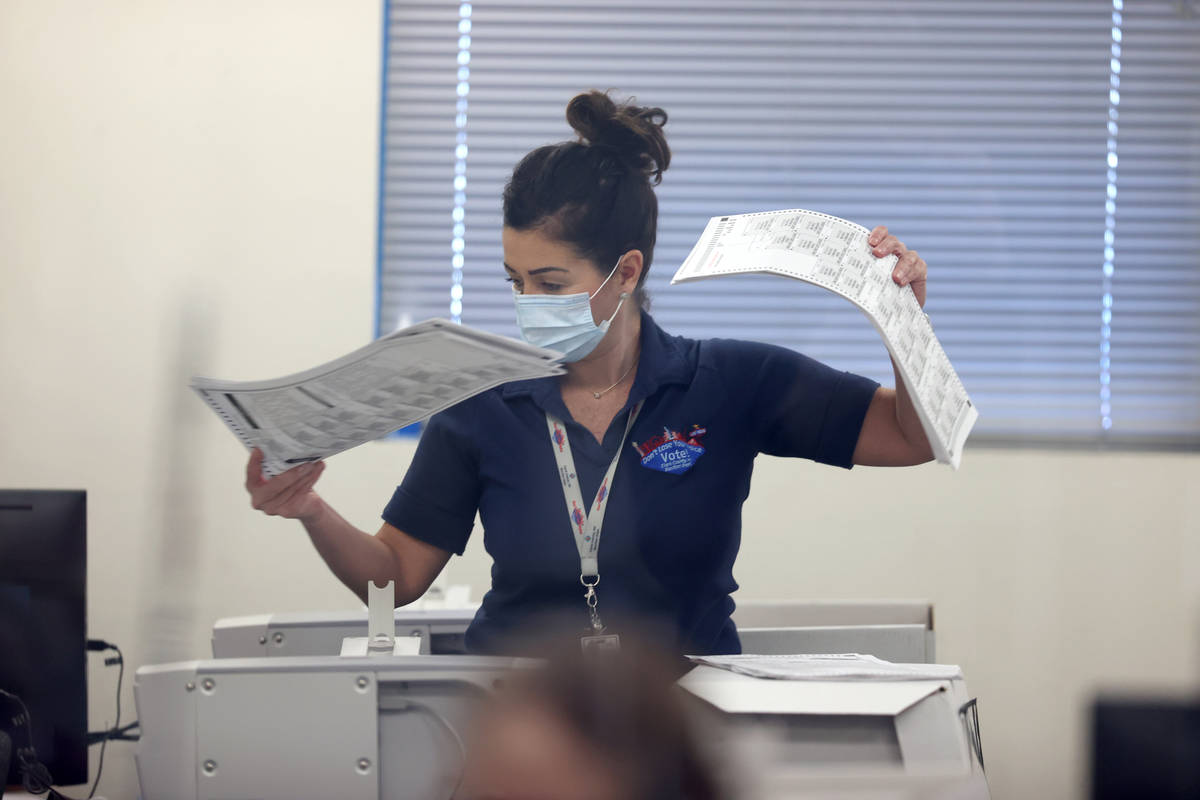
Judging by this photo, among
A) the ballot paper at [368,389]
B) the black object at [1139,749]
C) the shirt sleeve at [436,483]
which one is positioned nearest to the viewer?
the black object at [1139,749]

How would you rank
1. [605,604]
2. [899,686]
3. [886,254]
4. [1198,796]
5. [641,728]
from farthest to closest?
1. [605,604]
2. [886,254]
3. [899,686]
4. [641,728]
5. [1198,796]

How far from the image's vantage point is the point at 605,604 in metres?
1.39

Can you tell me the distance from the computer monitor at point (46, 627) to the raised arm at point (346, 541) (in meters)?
0.20

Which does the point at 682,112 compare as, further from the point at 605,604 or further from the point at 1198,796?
the point at 1198,796

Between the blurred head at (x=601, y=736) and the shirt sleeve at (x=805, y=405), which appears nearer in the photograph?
the blurred head at (x=601, y=736)

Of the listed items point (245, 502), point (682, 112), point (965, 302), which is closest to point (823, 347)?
point (965, 302)

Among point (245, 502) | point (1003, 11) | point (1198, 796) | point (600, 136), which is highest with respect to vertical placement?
point (1003, 11)

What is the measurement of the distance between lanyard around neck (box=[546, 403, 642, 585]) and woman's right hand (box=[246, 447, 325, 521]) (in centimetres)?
34

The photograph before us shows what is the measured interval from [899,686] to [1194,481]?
2114 millimetres

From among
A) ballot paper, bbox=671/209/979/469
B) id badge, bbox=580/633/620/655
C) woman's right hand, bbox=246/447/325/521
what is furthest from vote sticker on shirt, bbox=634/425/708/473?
id badge, bbox=580/633/620/655

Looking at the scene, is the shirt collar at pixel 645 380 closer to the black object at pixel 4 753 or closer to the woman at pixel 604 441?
the woman at pixel 604 441

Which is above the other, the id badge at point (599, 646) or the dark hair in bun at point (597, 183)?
the dark hair in bun at point (597, 183)

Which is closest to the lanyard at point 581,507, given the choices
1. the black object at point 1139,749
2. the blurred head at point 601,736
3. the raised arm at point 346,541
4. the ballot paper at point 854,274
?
the raised arm at point 346,541

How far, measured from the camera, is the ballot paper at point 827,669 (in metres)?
1.01
